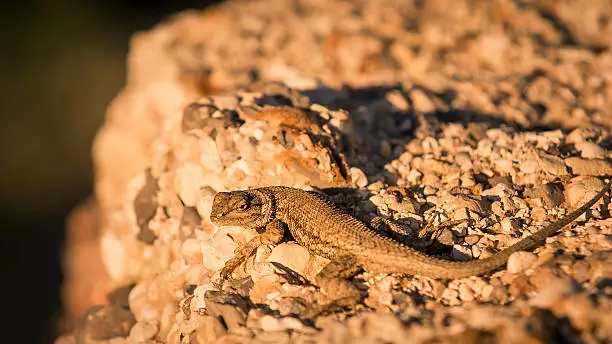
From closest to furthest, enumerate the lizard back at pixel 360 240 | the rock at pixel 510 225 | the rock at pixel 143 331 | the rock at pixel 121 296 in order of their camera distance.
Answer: the lizard back at pixel 360 240 < the rock at pixel 510 225 < the rock at pixel 143 331 < the rock at pixel 121 296

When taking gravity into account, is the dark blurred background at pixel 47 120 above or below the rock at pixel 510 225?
below

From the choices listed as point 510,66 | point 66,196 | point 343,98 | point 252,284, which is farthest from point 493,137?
point 66,196

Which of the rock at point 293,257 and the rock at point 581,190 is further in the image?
the rock at point 581,190

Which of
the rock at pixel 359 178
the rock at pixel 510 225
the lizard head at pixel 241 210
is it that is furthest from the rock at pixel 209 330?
the rock at pixel 510 225

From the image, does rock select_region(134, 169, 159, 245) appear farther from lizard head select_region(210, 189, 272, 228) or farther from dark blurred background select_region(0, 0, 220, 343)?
dark blurred background select_region(0, 0, 220, 343)

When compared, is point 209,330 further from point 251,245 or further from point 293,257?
point 293,257

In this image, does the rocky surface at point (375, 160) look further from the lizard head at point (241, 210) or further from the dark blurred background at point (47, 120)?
the dark blurred background at point (47, 120)

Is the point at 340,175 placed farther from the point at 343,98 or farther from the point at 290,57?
the point at 290,57

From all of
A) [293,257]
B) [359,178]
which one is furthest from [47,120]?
[293,257]
